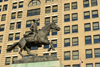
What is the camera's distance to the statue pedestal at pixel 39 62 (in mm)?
16486

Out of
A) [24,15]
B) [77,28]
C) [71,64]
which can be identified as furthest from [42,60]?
[24,15]

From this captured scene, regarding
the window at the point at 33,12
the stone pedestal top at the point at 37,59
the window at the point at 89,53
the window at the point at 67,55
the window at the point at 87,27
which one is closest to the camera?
the stone pedestal top at the point at 37,59

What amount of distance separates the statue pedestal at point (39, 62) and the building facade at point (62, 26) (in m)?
31.1

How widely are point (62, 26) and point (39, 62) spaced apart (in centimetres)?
3605

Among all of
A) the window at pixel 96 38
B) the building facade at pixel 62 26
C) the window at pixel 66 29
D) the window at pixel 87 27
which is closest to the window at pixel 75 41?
the building facade at pixel 62 26

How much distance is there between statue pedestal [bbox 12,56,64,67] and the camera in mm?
16486

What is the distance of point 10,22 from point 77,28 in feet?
69.5

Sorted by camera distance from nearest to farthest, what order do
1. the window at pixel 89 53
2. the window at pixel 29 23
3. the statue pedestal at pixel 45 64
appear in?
the statue pedestal at pixel 45 64 < the window at pixel 89 53 < the window at pixel 29 23

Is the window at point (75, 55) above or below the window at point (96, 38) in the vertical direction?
below

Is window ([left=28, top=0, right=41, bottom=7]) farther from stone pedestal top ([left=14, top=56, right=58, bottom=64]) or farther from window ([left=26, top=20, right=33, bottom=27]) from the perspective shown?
stone pedestal top ([left=14, top=56, right=58, bottom=64])

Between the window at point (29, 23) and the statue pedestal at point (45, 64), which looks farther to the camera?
the window at point (29, 23)

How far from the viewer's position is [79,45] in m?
48.7

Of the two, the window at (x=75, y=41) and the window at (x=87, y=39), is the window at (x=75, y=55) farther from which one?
the window at (x=87, y=39)

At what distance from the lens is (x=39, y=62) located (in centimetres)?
1695
